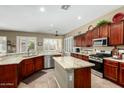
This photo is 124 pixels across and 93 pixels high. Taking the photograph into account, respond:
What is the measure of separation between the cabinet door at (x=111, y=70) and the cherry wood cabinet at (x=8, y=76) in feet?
10.1

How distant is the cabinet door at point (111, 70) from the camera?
3201mm

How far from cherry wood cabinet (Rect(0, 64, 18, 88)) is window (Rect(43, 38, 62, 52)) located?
7.04m

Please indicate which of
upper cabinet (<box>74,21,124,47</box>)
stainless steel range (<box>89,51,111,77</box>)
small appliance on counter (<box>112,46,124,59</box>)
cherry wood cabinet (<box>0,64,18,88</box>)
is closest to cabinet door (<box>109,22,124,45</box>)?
upper cabinet (<box>74,21,124,47</box>)

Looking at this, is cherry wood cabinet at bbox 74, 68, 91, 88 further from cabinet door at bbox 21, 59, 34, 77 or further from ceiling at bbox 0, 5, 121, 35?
ceiling at bbox 0, 5, 121, 35

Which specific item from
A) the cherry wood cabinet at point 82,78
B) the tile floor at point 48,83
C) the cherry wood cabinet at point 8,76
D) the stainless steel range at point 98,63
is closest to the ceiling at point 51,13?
the stainless steel range at point 98,63

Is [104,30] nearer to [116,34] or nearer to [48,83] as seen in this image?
[116,34]

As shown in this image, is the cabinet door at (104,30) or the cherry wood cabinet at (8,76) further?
the cabinet door at (104,30)

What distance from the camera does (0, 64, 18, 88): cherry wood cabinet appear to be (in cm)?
281

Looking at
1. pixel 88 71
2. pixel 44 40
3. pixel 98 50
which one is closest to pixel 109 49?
pixel 98 50

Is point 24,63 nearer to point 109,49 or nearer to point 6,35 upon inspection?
point 109,49

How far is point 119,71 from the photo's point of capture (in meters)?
3.07


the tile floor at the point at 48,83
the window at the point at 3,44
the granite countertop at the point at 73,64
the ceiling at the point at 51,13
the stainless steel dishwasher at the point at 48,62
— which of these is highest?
the ceiling at the point at 51,13

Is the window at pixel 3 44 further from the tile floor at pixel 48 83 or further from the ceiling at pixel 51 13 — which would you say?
the tile floor at pixel 48 83

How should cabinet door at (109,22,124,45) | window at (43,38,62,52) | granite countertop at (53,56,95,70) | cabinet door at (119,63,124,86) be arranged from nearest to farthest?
granite countertop at (53,56,95,70) → cabinet door at (119,63,124,86) → cabinet door at (109,22,124,45) → window at (43,38,62,52)
